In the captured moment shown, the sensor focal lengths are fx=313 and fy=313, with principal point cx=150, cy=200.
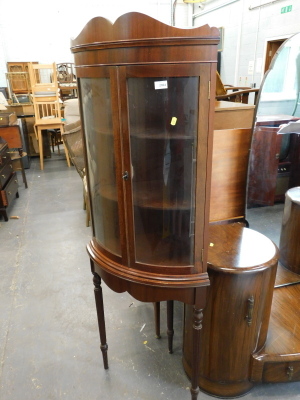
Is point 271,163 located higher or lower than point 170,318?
higher

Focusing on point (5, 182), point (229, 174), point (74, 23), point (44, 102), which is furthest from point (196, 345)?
point (74, 23)

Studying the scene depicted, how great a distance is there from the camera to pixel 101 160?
1.19 meters

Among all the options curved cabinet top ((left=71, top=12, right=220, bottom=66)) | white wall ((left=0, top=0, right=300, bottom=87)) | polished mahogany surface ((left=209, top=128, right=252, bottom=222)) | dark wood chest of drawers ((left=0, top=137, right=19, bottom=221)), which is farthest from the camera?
white wall ((left=0, top=0, right=300, bottom=87))

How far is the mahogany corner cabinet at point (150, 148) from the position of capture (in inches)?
36.2

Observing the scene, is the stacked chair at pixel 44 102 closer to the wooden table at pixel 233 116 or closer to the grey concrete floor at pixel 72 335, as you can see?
the grey concrete floor at pixel 72 335

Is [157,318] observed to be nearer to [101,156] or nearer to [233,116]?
[101,156]

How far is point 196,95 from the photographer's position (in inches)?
37.6

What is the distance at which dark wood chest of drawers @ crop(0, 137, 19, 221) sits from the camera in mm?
3301

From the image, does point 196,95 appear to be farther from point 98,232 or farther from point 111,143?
point 98,232

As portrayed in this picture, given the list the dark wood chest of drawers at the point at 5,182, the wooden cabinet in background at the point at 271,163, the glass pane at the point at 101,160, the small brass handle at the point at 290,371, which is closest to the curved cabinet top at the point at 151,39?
the glass pane at the point at 101,160

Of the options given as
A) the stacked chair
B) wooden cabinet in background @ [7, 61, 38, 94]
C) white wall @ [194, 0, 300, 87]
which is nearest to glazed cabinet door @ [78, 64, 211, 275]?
the stacked chair

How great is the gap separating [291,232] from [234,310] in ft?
2.94

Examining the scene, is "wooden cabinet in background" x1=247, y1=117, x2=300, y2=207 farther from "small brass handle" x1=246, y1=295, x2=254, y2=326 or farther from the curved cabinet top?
the curved cabinet top

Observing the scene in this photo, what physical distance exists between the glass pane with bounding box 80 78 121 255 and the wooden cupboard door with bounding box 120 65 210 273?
83mm
